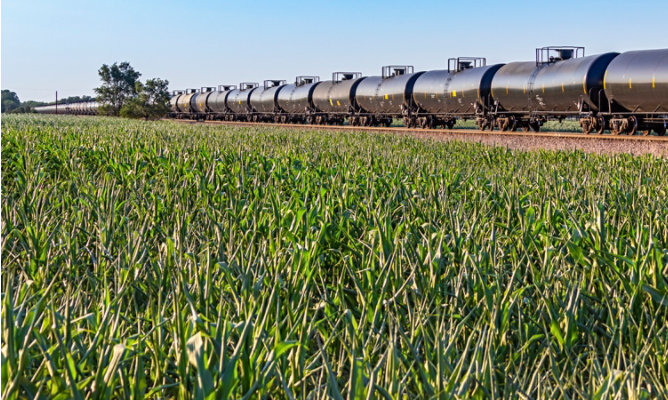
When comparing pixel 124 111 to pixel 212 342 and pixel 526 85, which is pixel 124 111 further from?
pixel 212 342

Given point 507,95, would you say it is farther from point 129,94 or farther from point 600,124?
point 129,94

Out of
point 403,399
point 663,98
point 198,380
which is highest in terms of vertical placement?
point 663,98

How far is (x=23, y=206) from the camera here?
5.80 metres

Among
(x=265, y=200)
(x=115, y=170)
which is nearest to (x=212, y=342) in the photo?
(x=265, y=200)

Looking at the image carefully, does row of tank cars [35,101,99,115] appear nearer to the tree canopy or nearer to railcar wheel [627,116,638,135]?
the tree canopy

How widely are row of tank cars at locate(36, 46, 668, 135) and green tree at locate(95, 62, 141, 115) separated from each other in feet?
137

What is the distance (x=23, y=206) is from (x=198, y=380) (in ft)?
14.5

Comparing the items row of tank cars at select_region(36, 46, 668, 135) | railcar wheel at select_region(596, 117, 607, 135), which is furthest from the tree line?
railcar wheel at select_region(596, 117, 607, 135)

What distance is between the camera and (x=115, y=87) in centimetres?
8862

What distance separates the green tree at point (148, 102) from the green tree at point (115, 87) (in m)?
14.2

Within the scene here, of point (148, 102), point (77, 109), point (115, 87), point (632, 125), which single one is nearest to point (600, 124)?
point (632, 125)

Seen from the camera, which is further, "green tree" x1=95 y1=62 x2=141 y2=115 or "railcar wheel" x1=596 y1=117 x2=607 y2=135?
"green tree" x1=95 y1=62 x2=141 y2=115

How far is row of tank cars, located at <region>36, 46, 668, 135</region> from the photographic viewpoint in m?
21.8

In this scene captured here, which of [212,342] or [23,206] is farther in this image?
[23,206]
